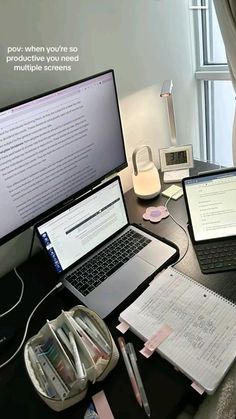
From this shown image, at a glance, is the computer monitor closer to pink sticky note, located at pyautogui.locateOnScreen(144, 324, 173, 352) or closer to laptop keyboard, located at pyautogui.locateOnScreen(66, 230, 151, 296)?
laptop keyboard, located at pyautogui.locateOnScreen(66, 230, 151, 296)

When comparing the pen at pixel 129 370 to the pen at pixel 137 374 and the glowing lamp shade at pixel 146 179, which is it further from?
the glowing lamp shade at pixel 146 179

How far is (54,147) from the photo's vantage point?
92cm

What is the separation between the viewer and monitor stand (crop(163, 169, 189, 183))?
135 cm

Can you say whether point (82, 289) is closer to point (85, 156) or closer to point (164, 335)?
point (164, 335)

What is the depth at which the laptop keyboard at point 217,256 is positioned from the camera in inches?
35.9

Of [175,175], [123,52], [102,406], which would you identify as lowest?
[102,406]

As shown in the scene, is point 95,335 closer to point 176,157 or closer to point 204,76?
point 176,157

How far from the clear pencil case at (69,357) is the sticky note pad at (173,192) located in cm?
64

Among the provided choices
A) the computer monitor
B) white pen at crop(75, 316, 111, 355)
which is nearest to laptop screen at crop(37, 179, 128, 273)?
the computer monitor

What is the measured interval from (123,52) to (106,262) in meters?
0.80

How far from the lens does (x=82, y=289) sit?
90cm

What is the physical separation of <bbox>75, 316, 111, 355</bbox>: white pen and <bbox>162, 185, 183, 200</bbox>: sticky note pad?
2.17 feet

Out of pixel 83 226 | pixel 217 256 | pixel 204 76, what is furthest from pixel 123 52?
pixel 217 256

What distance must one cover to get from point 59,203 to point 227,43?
90cm
